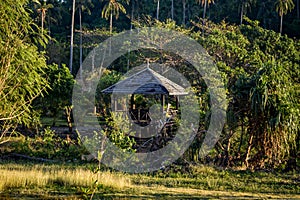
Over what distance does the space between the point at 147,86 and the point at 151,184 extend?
486 cm

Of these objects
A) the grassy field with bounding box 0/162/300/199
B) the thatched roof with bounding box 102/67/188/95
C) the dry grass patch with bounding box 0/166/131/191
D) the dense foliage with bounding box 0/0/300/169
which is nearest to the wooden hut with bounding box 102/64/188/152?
the thatched roof with bounding box 102/67/188/95

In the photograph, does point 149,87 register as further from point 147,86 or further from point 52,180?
point 52,180

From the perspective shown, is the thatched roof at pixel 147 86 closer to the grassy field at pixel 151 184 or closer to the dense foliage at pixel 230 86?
the dense foliage at pixel 230 86

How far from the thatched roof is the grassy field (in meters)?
3.15

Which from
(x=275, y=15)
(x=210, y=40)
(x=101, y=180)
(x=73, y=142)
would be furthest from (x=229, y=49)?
(x=275, y=15)

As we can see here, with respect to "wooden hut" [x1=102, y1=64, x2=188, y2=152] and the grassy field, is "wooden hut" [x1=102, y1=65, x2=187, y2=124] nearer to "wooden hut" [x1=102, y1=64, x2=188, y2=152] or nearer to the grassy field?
"wooden hut" [x1=102, y1=64, x2=188, y2=152]

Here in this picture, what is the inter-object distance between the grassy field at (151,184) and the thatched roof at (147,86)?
10.3 ft

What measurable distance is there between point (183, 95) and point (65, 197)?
24.9 ft

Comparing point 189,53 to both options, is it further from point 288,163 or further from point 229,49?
point 288,163

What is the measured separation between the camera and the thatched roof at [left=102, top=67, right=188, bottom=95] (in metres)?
14.4

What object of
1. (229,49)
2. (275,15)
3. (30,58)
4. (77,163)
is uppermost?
(275,15)

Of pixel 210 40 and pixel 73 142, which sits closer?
pixel 73 142

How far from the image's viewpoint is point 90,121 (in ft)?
73.9

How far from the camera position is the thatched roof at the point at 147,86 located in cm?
1441
